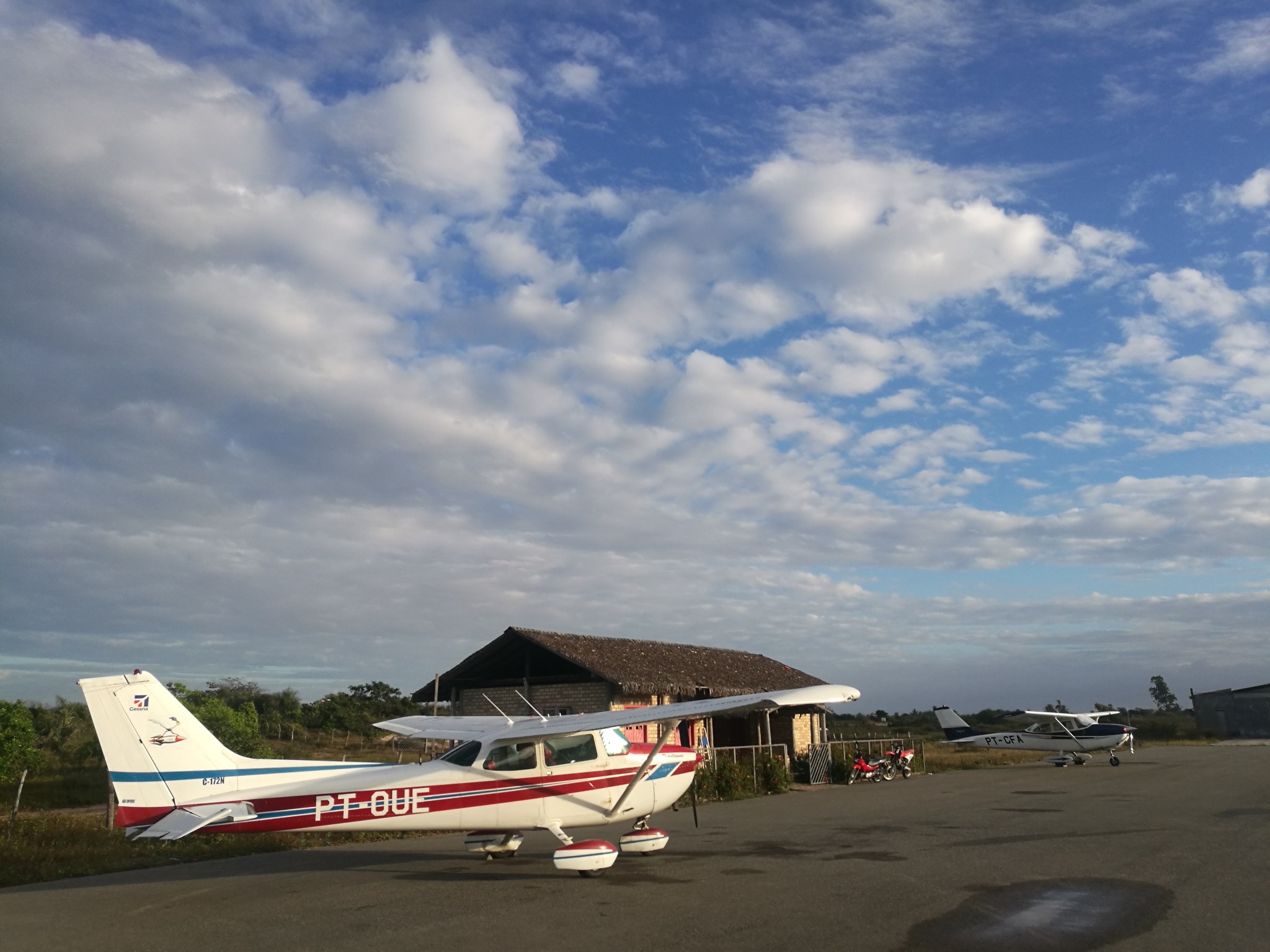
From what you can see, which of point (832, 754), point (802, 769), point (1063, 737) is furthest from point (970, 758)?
point (802, 769)

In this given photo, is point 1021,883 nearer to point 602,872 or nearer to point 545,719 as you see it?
point 602,872

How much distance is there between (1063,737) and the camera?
3534 centimetres

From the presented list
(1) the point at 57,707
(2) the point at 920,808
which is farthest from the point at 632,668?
(1) the point at 57,707

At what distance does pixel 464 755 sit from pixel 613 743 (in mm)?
1917

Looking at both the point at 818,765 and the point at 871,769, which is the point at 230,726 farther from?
the point at 871,769

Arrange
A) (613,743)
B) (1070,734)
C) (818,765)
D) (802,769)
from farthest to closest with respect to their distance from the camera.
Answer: (1070,734), (802,769), (818,765), (613,743)

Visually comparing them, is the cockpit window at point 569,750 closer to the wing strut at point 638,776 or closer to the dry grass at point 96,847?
the wing strut at point 638,776

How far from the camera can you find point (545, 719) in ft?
39.4

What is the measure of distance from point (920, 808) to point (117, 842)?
14.4 metres

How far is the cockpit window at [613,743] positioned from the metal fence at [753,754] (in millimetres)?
11258

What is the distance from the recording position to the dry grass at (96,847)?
1208 cm

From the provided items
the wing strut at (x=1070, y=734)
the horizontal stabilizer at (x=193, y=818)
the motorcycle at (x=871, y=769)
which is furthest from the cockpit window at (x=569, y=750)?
the wing strut at (x=1070, y=734)

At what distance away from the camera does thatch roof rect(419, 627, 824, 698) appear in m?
22.3

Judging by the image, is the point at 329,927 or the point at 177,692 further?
the point at 177,692
